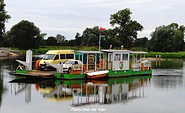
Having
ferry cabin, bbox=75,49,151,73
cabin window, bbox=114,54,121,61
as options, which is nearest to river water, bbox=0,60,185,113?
ferry cabin, bbox=75,49,151,73

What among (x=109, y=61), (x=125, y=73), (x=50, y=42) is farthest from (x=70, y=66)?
(x=50, y=42)

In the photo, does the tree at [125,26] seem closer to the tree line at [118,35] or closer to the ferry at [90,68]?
the tree line at [118,35]

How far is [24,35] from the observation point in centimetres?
10150

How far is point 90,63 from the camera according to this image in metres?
36.2

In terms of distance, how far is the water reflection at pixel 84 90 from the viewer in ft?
74.9

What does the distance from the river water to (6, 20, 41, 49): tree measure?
70740 mm

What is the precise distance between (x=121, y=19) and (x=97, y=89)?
6841cm

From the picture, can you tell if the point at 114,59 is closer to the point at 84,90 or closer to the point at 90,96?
the point at 84,90

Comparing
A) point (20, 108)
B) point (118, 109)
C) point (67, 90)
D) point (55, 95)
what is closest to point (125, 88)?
point (67, 90)

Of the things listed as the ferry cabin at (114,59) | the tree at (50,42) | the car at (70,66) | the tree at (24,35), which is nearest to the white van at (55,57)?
the car at (70,66)

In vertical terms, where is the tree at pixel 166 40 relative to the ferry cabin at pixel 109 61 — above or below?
above

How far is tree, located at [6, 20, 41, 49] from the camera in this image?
102 metres

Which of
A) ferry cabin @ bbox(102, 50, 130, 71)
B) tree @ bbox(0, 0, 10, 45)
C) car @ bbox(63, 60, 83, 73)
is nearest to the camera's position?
car @ bbox(63, 60, 83, 73)

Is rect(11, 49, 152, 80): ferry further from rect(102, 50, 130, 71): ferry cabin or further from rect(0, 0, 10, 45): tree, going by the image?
Answer: rect(0, 0, 10, 45): tree
